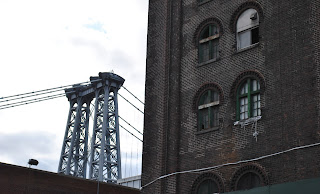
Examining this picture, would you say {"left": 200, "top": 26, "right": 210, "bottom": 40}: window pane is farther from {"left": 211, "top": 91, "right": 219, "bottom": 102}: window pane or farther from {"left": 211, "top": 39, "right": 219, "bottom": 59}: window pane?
{"left": 211, "top": 91, "right": 219, "bottom": 102}: window pane

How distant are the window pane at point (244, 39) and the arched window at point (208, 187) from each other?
17.4ft

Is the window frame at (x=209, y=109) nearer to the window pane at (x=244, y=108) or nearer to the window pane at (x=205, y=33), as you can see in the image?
the window pane at (x=244, y=108)

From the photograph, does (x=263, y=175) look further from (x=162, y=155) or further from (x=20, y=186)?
(x=20, y=186)

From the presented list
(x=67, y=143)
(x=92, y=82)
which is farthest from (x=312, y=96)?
(x=67, y=143)

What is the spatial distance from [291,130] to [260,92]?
82.6 inches

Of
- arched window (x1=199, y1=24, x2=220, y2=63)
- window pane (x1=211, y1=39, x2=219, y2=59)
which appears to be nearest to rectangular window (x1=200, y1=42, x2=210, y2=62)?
arched window (x1=199, y1=24, x2=220, y2=63)

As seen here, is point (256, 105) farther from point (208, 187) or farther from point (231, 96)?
point (208, 187)

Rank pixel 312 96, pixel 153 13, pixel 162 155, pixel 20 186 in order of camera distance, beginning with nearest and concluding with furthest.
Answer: pixel 312 96 < pixel 162 155 < pixel 153 13 < pixel 20 186

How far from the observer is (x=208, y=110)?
2327 centimetres

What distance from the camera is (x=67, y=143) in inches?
3031

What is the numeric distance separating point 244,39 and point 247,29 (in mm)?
398

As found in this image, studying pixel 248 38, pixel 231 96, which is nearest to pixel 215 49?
pixel 248 38

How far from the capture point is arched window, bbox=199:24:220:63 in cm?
2406

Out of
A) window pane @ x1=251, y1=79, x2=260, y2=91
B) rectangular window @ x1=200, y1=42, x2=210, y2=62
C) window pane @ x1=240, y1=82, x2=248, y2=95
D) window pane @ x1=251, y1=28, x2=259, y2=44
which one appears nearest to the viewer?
window pane @ x1=251, y1=79, x2=260, y2=91
